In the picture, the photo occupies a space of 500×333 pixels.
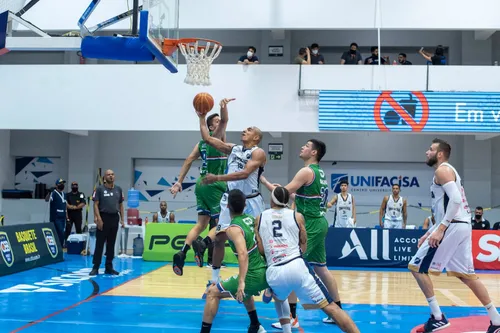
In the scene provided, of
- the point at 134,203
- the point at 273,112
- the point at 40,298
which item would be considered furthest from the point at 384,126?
the point at 40,298

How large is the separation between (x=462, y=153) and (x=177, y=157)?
9.66 metres

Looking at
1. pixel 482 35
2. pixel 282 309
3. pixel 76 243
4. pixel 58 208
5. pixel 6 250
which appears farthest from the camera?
pixel 482 35

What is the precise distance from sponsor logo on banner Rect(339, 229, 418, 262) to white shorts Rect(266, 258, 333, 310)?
8.40 metres

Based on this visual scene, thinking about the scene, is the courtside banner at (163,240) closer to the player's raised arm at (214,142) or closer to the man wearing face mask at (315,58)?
the man wearing face mask at (315,58)

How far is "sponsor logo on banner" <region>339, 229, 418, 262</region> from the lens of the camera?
13422 mm

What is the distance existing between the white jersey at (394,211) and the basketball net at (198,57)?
21.8ft

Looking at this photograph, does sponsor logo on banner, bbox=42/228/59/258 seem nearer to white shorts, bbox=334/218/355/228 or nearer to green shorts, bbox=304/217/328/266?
white shorts, bbox=334/218/355/228

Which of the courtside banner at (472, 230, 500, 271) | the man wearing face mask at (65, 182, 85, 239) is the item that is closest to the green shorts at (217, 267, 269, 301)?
the courtside banner at (472, 230, 500, 271)

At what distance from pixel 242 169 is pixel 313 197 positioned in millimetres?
925

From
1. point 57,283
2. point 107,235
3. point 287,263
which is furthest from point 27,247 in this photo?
point 287,263

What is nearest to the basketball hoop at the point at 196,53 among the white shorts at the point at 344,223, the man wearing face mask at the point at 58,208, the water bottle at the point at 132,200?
the white shorts at the point at 344,223

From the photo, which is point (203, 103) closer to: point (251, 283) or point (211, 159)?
point (211, 159)

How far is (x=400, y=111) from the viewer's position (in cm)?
1529

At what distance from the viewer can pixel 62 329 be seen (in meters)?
6.27
